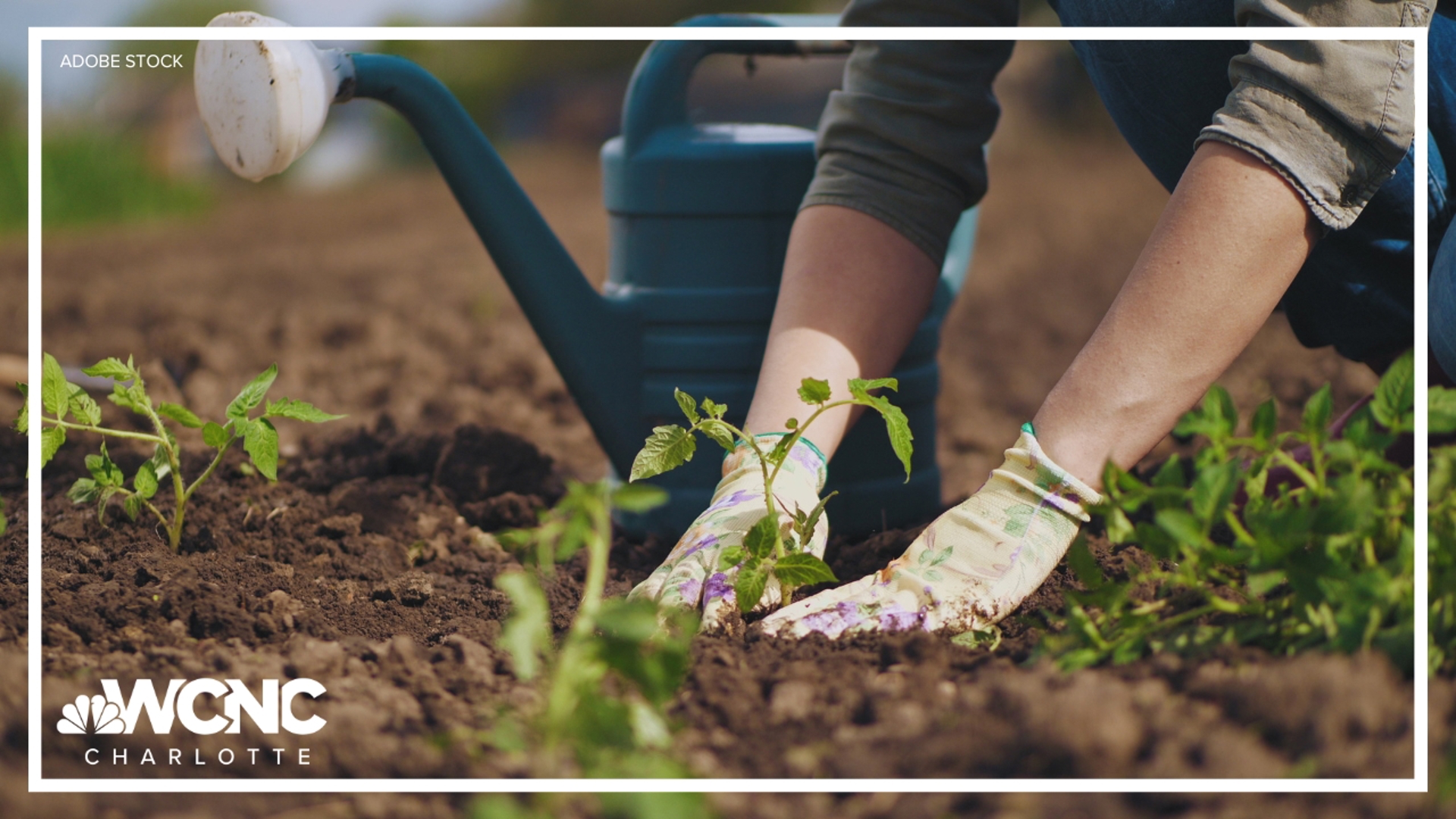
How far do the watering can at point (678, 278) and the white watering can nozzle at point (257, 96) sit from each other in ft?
1.21

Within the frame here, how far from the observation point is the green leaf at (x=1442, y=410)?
0.87 meters

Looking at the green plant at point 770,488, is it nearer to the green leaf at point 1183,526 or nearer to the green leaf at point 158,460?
the green leaf at point 1183,526

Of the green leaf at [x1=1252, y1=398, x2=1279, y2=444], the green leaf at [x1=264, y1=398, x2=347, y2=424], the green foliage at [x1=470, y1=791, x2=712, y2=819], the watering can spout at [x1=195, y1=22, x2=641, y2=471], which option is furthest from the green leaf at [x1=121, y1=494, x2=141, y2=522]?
the green leaf at [x1=1252, y1=398, x2=1279, y2=444]

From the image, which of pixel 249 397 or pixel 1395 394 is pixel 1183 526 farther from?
pixel 249 397

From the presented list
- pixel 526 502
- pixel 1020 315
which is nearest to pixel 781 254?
pixel 526 502

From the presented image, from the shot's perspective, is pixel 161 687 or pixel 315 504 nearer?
pixel 161 687

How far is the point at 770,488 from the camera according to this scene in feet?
3.74

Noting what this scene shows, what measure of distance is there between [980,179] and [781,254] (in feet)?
1.00

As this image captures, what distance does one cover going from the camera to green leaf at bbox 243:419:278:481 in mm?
1268

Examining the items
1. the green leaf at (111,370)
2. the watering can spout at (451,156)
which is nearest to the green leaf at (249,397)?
the green leaf at (111,370)

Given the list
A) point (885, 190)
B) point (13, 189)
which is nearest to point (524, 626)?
point (885, 190)

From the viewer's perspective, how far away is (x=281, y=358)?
293cm

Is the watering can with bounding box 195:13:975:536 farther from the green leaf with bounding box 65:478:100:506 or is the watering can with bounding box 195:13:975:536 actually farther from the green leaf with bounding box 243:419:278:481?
the green leaf with bounding box 65:478:100:506

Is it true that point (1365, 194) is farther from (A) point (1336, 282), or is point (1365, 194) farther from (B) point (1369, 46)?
(A) point (1336, 282)
